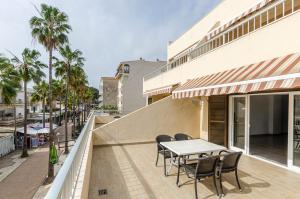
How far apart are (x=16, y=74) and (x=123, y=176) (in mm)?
25314

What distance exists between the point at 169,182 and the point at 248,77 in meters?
4.97

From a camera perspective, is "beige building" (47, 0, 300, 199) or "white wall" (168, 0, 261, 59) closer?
"beige building" (47, 0, 300, 199)

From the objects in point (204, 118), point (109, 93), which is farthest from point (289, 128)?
point (109, 93)

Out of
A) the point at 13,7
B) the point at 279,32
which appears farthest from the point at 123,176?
the point at 13,7

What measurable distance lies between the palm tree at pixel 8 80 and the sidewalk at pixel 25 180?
27.7 ft

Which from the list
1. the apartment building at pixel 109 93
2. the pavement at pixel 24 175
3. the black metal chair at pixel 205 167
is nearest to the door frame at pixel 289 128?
the black metal chair at pixel 205 167

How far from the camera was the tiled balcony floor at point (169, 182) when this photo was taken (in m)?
6.43

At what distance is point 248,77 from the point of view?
25.9ft

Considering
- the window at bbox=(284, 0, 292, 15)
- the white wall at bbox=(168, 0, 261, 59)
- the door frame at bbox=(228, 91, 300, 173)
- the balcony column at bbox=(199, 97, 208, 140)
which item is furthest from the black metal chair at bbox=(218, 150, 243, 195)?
the white wall at bbox=(168, 0, 261, 59)

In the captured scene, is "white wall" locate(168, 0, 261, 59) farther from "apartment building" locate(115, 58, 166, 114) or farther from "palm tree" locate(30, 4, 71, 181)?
"apartment building" locate(115, 58, 166, 114)

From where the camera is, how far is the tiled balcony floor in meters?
6.43

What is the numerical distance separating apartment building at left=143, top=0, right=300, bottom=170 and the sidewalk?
14459mm

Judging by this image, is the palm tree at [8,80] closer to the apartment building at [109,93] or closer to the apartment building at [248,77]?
the apartment building at [248,77]

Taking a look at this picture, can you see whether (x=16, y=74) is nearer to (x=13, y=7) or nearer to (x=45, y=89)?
(x=13, y=7)
